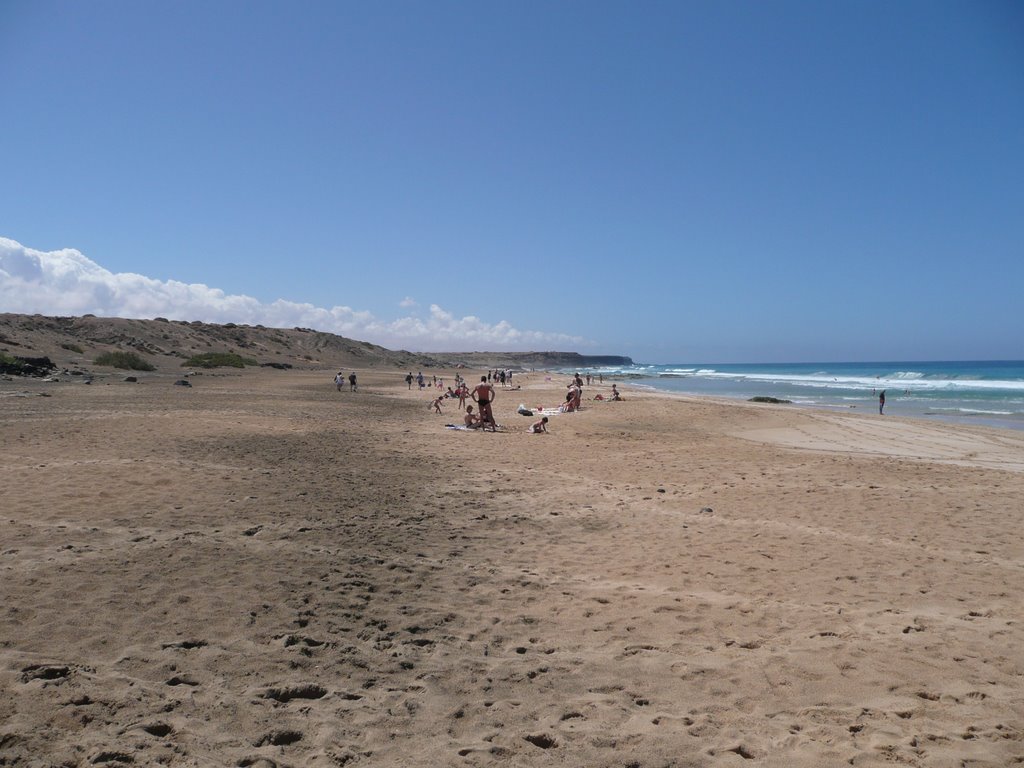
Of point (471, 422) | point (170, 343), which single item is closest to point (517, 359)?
point (170, 343)

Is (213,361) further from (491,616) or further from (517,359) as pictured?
(517,359)

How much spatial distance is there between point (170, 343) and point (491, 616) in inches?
2797

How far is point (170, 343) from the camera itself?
2613 inches

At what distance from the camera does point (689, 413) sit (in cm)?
2625

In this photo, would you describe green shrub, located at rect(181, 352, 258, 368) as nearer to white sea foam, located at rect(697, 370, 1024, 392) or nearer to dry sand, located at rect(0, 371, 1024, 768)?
dry sand, located at rect(0, 371, 1024, 768)

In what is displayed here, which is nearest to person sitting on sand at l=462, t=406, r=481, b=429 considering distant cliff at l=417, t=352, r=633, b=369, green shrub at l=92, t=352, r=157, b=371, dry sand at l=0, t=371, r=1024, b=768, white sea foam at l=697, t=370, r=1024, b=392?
dry sand at l=0, t=371, r=1024, b=768

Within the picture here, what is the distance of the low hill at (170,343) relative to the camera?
47281 mm

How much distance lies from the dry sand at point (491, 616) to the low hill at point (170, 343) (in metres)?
37.6

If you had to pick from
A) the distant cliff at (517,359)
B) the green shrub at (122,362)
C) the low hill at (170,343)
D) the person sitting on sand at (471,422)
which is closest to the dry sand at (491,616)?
the person sitting on sand at (471,422)

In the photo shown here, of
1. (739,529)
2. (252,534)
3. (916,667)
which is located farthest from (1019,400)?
(252,534)

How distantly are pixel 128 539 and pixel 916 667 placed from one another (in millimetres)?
7247

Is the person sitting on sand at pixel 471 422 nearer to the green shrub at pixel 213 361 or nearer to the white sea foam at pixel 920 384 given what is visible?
the green shrub at pixel 213 361

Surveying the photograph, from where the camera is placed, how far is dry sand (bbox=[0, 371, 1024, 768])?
12.0 feet

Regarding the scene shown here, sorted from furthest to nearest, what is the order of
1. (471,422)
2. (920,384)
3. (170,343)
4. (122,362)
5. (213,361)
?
(170,343) < (920,384) < (213,361) < (122,362) < (471,422)
